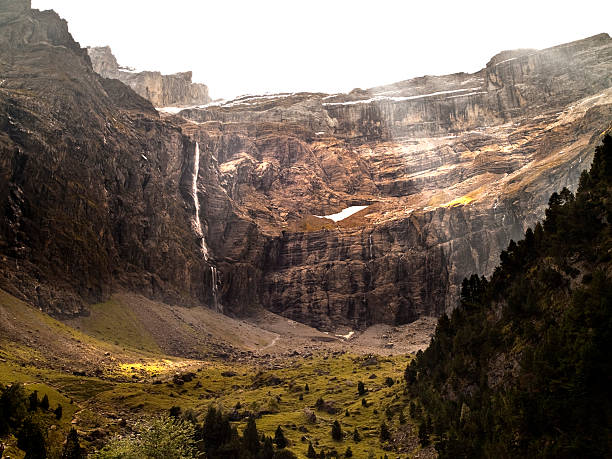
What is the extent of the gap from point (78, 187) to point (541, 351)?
135115mm

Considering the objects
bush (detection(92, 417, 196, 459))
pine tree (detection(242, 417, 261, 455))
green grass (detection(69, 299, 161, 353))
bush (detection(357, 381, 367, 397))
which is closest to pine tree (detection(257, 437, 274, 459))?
pine tree (detection(242, 417, 261, 455))

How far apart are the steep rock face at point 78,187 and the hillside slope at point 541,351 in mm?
97934

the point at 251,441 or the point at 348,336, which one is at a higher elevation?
the point at 251,441

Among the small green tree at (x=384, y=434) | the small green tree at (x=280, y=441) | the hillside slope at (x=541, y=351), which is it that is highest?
the hillside slope at (x=541, y=351)

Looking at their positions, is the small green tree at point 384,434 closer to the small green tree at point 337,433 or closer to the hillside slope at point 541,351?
the small green tree at point 337,433

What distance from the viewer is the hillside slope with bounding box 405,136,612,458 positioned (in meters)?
26.0

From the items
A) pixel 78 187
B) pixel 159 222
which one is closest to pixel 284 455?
pixel 78 187

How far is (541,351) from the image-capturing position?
1206 inches

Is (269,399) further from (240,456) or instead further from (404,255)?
(404,255)

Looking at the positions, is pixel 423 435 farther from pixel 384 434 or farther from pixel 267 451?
pixel 267 451

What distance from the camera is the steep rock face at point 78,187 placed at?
120 m

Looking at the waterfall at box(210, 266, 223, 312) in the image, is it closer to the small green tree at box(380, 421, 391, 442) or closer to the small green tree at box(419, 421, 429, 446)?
the small green tree at box(380, 421, 391, 442)

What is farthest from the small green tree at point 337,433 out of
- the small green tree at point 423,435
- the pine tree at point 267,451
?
the small green tree at point 423,435

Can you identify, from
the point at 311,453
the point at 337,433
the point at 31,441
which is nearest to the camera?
the point at 31,441
